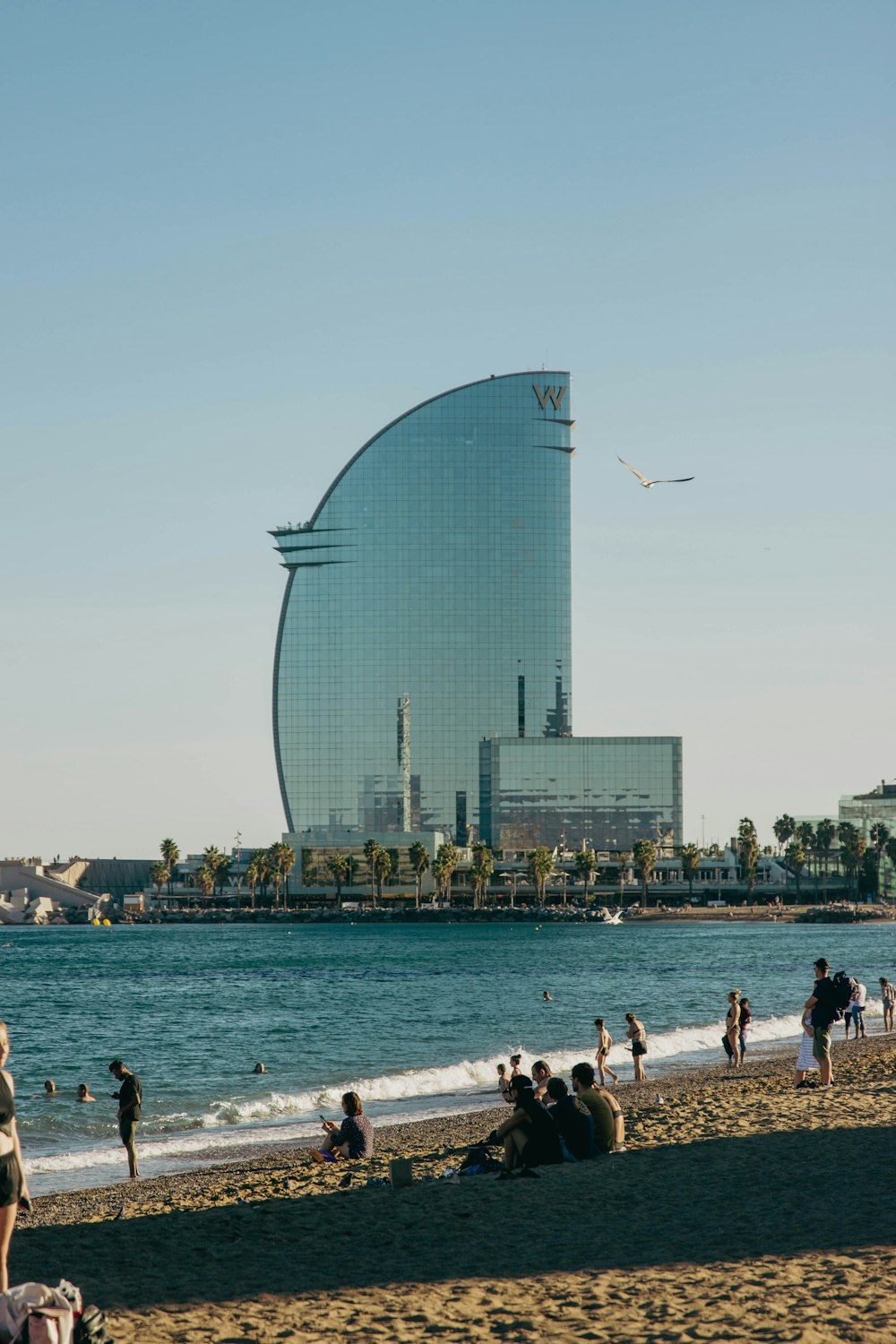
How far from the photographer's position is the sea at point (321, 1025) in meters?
27.0

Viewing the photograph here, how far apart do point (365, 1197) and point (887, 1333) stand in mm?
6812

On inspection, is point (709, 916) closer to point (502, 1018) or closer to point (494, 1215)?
point (502, 1018)

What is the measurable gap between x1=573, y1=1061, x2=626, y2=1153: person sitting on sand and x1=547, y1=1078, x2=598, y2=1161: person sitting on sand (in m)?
0.23

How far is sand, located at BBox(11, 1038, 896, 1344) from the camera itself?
960cm

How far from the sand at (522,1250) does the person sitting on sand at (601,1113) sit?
0.27 metres

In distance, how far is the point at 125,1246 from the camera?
12422mm

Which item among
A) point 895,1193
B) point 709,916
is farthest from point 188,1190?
point 709,916

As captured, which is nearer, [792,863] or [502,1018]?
[502,1018]

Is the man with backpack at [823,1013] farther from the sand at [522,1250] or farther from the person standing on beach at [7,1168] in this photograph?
the person standing on beach at [7,1168]

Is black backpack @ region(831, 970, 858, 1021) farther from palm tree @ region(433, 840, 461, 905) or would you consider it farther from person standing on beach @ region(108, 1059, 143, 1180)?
palm tree @ region(433, 840, 461, 905)

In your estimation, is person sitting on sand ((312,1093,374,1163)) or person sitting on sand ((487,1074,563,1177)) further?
person sitting on sand ((312,1093,374,1163))

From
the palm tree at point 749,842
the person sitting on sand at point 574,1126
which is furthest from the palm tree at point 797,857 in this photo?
the person sitting on sand at point 574,1126

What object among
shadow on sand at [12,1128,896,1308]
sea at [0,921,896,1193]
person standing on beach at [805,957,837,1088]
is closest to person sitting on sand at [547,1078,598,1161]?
shadow on sand at [12,1128,896,1308]

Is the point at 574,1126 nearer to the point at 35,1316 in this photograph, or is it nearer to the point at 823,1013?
the point at 823,1013
